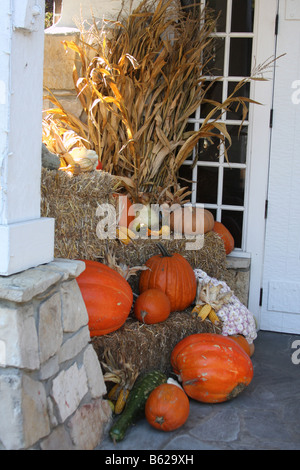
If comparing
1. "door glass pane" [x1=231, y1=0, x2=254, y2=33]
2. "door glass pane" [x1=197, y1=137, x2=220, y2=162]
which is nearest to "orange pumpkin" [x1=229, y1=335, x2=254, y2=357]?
"door glass pane" [x1=197, y1=137, x2=220, y2=162]

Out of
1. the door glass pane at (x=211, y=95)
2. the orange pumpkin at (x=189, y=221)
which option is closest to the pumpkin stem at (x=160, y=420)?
the orange pumpkin at (x=189, y=221)

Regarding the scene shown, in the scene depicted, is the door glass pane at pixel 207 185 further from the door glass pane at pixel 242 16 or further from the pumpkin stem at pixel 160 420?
the pumpkin stem at pixel 160 420

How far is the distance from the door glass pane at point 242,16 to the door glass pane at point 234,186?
103cm

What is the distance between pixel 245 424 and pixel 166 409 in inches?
16.8

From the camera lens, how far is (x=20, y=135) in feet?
6.52

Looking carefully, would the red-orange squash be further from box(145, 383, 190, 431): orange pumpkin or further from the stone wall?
the stone wall

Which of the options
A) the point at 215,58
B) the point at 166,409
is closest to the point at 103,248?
Answer: the point at 166,409

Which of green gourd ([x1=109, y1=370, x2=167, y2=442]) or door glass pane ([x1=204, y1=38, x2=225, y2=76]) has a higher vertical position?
door glass pane ([x1=204, y1=38, x2=225, y2=76])

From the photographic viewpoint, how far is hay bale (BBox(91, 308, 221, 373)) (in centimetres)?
270

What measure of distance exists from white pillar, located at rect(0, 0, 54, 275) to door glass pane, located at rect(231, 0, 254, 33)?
→ 224cm

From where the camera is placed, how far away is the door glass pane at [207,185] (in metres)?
4.10

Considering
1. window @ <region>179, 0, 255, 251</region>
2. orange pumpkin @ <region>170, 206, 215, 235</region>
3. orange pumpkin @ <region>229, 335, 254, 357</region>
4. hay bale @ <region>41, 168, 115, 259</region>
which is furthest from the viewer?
window @ <region>179, 0, 255, 251</region>

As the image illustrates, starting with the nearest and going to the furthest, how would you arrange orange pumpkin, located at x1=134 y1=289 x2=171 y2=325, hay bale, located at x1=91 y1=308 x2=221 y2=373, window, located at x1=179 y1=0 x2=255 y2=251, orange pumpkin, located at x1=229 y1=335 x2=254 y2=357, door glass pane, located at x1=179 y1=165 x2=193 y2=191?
hay bale, located at x1=91 y1=308 x2=221 y2=373 < orange pumpkin, located at x1=134 y1=289 x2=171 y2=325 < orange pumpkin, located at x1=229 y1=335 x2=254 y2=357 < window, located at x1=179 y1=0 x2=255 y2=251 < door glass pane, located at x1=179 y1=165 x2=193 y2=191

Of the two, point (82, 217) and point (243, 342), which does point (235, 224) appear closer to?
point (243, 342)
